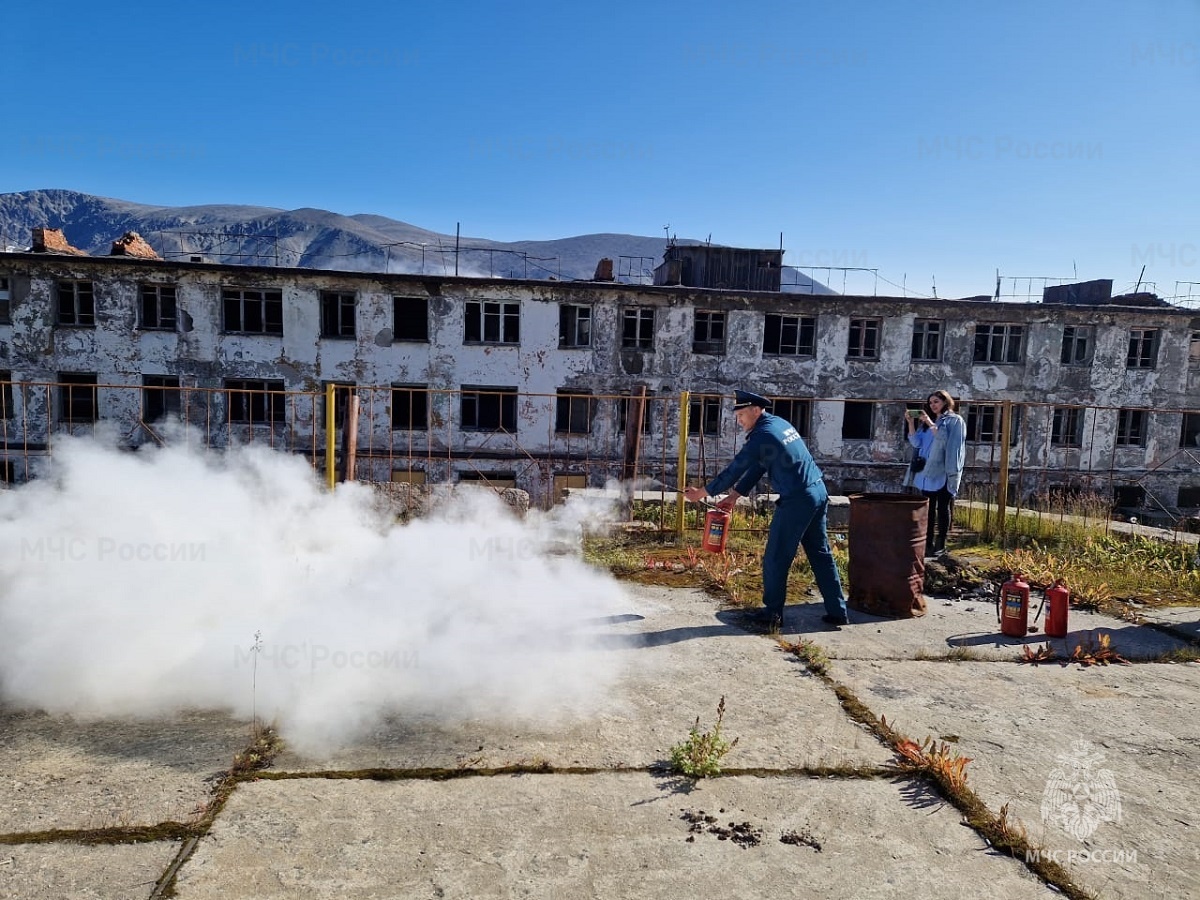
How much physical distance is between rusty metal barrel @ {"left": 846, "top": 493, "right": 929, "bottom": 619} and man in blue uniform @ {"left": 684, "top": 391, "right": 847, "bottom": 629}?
642 millimetres

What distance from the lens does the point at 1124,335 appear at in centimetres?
2417

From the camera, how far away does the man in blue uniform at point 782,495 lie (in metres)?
5.62

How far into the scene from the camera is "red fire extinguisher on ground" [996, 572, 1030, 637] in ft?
18.9

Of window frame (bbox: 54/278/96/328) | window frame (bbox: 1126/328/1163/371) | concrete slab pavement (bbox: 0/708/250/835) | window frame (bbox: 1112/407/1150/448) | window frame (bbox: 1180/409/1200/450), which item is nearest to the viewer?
concrete slab pavement (bbox: 0/708/250/835)

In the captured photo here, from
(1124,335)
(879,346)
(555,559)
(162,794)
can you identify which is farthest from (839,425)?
(162,794)

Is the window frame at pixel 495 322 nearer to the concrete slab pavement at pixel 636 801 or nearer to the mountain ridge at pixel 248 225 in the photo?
the concrete slab pavement at pixel 636 801

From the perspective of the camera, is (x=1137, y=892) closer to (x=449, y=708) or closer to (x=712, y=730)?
(x=712, y=730)

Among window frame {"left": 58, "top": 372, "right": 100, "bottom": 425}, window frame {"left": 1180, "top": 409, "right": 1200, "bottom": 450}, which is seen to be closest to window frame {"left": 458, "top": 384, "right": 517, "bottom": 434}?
window frame {"left": 58, "top": 372, "right": 100, "bottom": 425}

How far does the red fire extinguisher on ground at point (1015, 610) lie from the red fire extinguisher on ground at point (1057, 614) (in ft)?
0.73

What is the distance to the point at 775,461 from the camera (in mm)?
5645

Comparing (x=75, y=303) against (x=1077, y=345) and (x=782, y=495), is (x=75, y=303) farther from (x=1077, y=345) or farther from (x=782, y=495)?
Result: (x=1077, y=345)

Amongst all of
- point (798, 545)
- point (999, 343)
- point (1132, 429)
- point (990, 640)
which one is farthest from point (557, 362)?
point (1132, 429)

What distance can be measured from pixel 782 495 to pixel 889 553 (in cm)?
140

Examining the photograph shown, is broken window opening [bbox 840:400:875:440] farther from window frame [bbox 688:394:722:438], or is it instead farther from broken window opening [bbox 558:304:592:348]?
broken window opening [bbox 558:304:592:348]
